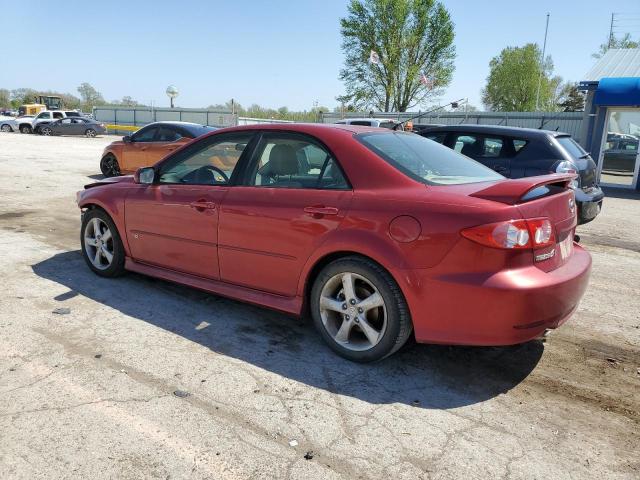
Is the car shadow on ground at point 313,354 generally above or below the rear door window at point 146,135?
below

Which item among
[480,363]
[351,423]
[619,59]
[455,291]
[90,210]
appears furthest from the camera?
[619,59]

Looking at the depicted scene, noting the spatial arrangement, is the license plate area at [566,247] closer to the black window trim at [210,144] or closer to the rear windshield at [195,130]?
the black window trim at [210,144]

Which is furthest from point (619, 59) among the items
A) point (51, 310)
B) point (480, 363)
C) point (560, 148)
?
point (51, 310)

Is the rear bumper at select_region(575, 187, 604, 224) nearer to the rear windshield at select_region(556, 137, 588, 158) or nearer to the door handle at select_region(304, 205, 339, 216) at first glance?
→ the rear windshield at select_region(556, 137, 588, 158)

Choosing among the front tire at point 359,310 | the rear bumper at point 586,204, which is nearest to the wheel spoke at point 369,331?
the front tire at point 359,310

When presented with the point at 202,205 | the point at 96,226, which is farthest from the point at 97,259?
the point at 202,205

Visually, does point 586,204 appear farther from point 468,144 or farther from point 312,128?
point 312,128

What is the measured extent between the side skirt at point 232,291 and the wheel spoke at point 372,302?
→ 0.52 metres

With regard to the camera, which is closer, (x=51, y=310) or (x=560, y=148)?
(x=51, y=310)

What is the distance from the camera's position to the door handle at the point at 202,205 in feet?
13.3

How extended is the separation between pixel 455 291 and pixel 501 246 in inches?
14.3

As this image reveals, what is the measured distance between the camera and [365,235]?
3.24 metres

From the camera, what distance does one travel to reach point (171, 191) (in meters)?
4.43

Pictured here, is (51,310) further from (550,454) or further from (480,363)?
(550,454)
